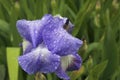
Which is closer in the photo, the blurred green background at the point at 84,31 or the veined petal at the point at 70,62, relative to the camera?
the veined petal at the point at 70,62

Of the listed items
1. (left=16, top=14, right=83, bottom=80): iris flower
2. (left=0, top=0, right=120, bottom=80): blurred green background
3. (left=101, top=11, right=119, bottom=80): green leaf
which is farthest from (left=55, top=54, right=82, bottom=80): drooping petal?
(left=101, top=11, right=119, bottom=80): green leaf

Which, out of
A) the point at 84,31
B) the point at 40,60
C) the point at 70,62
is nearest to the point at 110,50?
the point at 84,31

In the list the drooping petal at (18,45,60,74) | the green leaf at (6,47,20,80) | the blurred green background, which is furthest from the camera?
the blurred green background

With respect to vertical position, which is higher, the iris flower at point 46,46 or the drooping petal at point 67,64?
the iris flower at point 46,46

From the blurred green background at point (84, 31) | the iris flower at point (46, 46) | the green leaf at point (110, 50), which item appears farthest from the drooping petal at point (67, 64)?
the green leaf at point (110, 50)

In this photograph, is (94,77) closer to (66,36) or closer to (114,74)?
(114,74)

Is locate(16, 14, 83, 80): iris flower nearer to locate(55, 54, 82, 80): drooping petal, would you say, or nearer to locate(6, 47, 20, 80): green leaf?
locate(55, 54, 82, 80): drooping petal

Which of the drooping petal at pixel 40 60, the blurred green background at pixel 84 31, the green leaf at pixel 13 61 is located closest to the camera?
the drooping petal at pixel 40 60

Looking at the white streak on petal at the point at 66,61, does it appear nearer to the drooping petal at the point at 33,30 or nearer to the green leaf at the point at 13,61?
the drooping petal at the point at 33,30
